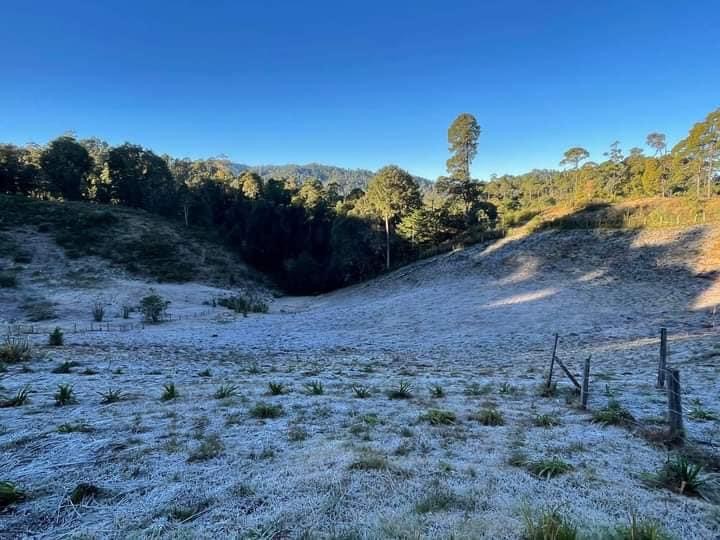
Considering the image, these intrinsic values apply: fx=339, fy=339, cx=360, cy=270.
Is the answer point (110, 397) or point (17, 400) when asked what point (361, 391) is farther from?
point (17, 400)

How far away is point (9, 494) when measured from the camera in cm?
259

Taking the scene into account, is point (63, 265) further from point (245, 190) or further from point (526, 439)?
point (526, 439)

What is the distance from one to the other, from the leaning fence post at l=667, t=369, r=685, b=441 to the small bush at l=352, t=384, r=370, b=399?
380 centimetres

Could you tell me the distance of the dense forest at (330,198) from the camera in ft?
97.5

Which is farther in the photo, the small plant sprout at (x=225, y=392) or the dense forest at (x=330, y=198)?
the dense forest at (x=330, y=198)

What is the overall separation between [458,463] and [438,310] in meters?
14.1

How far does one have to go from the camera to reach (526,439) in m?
3.75

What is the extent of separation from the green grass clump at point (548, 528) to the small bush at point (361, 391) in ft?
11.4

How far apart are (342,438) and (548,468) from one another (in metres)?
2.04

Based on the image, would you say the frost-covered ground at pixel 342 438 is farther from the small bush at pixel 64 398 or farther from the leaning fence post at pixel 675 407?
the leaning fence post at pixel 675 407

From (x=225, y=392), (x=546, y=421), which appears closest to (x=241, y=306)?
(x=225, y=392)

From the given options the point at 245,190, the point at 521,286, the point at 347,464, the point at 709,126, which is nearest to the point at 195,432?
the point at 347,464

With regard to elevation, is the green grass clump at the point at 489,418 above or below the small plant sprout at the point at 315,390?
above

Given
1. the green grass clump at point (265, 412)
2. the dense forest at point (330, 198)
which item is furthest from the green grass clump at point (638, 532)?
the dense forest at point (330, 198)
